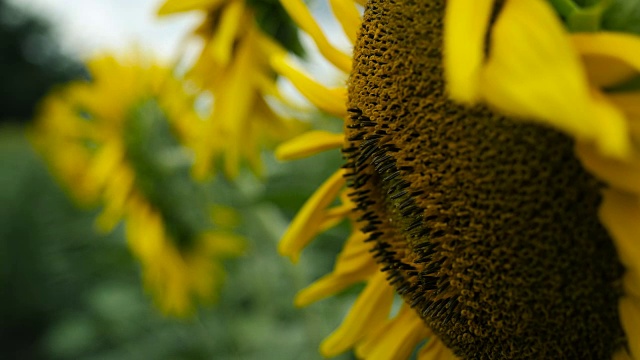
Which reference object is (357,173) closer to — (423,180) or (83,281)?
(423,180)

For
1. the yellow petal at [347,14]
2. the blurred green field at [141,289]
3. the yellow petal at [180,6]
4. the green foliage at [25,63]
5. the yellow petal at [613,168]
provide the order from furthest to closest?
1. the green foliage at [25,63]
2. the blurred green field at [141,289]
3. the yellow petal at [180,6]
4. the yellow petal at [347,14]
5. the yellow petal at [613,168]

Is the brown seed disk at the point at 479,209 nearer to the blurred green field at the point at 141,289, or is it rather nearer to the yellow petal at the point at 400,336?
the yellow petal at the point at 400,336

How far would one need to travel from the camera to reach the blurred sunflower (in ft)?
Answer: 6.46

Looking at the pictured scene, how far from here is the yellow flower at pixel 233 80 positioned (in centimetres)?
125

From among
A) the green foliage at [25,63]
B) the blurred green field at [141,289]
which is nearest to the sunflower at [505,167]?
the blurred green field at [141,289]

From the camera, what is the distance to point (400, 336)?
89 centimetres

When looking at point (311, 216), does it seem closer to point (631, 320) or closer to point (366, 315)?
point (366, 315)

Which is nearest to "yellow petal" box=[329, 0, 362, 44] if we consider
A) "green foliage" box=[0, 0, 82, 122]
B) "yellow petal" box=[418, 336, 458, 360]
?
"yellow petal" box=[418, 336, 458, 360]

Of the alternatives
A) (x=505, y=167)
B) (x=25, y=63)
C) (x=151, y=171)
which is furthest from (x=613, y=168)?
(x=25, y=63)

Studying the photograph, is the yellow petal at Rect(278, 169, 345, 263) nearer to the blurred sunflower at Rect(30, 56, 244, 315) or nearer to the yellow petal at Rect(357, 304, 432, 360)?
the yellow petal at Rect(357, 304, 432, 360)

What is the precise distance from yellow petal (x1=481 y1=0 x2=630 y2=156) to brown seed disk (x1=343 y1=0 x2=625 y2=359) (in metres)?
0.10

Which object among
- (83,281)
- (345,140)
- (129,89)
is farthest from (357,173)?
(83,281)

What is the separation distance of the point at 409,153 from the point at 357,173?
13 cm

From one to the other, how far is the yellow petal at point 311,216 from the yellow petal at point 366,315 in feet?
0.32
